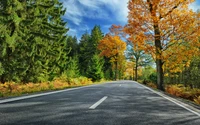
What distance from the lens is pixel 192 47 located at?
1309cm

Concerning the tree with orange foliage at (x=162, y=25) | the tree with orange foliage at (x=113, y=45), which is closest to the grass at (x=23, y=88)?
the tree with orange foliage at (x=162, y=25)

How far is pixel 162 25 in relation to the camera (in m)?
13.8

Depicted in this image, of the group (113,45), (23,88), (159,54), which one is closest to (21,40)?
(23,88)

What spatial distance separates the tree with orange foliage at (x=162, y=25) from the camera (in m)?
13.1

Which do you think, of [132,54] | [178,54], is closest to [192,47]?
[178,54]

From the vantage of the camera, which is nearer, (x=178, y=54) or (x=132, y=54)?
(x=178, y=54)

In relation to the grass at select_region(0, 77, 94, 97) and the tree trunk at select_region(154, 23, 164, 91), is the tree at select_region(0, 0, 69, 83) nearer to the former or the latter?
the grass at select_region(0, 77, 94, 97)

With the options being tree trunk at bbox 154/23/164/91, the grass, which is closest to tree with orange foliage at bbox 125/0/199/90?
tree trunk at bbox 154/23/164/91

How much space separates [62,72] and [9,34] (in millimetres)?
15059

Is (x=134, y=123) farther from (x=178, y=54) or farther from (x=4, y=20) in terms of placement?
(x=4, y=20)

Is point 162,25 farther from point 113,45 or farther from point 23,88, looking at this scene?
point 113,45

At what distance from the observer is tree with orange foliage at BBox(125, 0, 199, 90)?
1312 centimetres

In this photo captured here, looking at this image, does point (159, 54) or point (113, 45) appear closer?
point (159, 54)

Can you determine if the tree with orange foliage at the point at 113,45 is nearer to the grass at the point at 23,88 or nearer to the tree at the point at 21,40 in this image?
the grass at the point at 23,88
